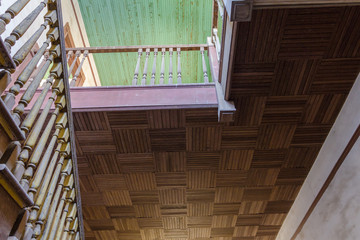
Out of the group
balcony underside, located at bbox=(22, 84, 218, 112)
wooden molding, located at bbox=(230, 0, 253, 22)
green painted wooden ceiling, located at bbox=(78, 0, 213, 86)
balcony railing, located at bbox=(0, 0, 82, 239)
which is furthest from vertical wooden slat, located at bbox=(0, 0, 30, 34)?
green painted wooden ceiling, located at bbox=(78, 0, 213, 86)

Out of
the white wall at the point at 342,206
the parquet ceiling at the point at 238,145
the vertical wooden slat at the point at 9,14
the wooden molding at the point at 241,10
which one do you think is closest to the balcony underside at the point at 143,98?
the parquet ceiling at the point at 238,145

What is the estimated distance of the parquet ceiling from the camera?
75.9 inches

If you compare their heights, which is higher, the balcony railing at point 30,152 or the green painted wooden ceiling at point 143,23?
the green painted wooden ceiling at point 143,23

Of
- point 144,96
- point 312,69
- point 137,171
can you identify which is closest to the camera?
point 312,69

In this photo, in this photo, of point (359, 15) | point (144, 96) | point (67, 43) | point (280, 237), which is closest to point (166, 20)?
point (67, 43)

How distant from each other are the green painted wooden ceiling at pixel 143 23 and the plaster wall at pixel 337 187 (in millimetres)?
2906

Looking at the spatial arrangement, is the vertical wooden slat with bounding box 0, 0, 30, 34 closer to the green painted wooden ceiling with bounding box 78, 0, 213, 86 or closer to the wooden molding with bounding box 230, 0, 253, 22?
the wooden molding with bounding box 230, 0, 253, 22

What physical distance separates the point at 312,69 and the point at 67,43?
10.6 feet

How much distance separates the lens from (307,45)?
194 centimetres

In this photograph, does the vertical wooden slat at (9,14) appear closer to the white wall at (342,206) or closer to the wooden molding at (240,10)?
the wooden molding at (240,10)

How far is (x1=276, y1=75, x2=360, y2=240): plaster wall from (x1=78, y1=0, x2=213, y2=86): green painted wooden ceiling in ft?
9.53

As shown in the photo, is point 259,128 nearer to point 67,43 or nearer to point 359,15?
point 359,15

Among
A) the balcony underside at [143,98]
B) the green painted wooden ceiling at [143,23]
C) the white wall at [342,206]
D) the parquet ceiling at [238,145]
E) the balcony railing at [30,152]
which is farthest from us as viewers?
the green painted wooden ceiling at [143,23]

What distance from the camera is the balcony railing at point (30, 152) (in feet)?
3.73
